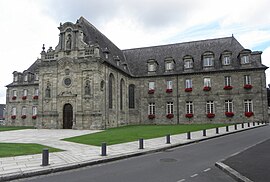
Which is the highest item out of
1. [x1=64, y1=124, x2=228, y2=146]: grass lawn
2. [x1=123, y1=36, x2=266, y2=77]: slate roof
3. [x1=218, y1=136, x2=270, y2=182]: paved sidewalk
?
[x1=123, y1=36, x2=266, y2=77]: slate roof

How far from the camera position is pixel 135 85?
36.0m

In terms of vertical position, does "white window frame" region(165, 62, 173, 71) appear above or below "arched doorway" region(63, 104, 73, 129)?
above

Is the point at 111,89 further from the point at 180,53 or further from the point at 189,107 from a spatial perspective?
the point at 180,53

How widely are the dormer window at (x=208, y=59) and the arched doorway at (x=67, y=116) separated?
1933 cm

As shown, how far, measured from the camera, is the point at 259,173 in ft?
21.4

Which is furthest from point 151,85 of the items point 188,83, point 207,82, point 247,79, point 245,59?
point 245,59

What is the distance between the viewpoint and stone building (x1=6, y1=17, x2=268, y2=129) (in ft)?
88.0

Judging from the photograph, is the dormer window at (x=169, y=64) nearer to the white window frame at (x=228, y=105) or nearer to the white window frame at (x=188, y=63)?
the white window frame at (x=188, y=63)

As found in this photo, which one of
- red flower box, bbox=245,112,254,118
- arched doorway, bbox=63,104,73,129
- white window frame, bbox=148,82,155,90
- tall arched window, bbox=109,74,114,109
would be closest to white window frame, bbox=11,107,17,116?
arched doorway, bbox=63,104,73,129

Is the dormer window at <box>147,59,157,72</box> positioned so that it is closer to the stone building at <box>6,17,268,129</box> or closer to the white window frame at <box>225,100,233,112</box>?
the stone building at <box>6,17,268,129</box>

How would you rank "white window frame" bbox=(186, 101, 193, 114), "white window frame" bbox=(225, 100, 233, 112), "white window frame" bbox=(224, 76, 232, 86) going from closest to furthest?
"white window frame" bbox=(225, 100, 233, 112), "white window frame" bbox=(224, 76, 232, 86), "white window frame" bbox=(186, 101, 193, 114)

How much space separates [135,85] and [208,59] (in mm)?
11338

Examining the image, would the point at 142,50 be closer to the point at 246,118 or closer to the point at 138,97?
the point at 138,97

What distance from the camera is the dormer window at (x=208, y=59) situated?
3284 cm
